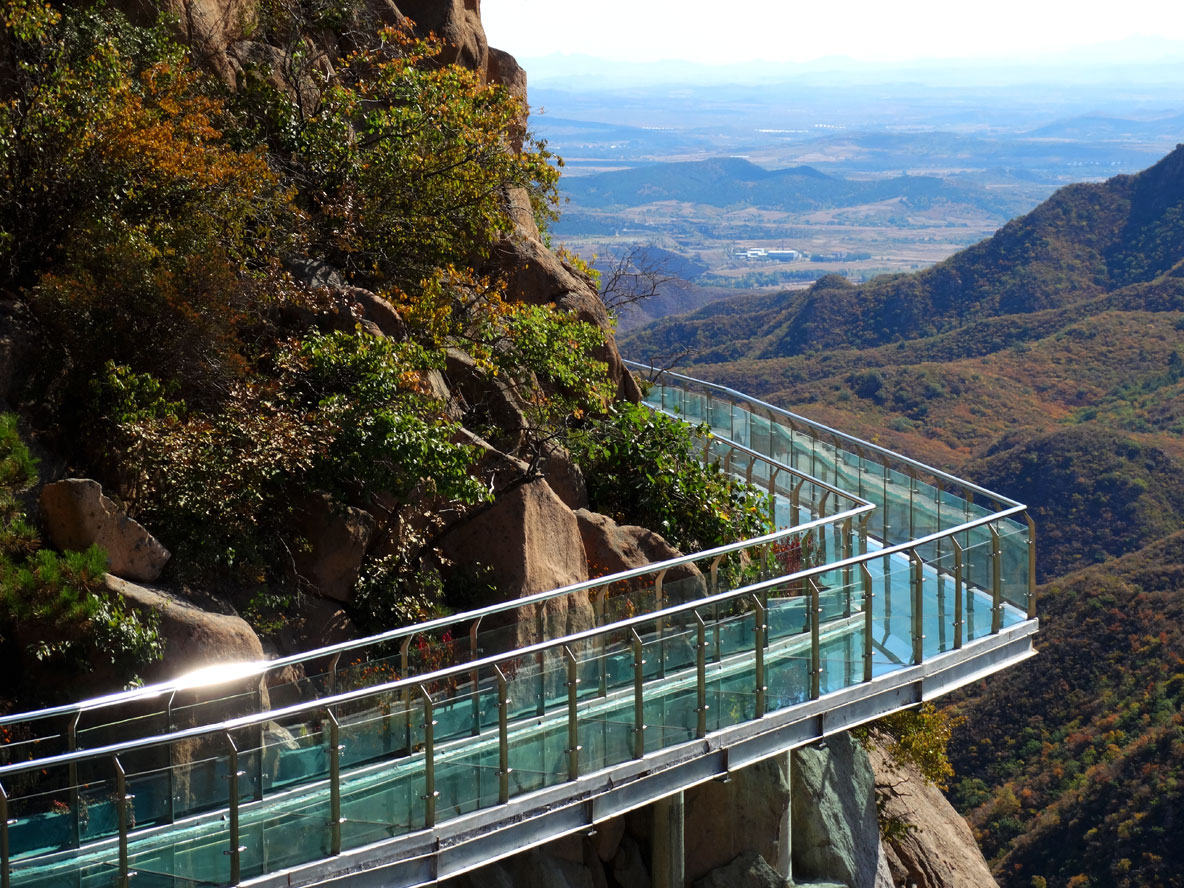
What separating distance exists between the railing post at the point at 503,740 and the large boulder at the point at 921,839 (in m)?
9.22

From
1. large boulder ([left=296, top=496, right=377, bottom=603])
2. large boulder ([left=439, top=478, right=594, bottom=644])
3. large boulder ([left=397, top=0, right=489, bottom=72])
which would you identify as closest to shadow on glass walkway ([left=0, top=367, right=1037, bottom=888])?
large boulder ([left=439, top=478, right=594, bottom=644])

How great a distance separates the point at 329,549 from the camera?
11.1 m

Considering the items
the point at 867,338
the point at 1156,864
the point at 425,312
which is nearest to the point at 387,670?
the point at 425,312

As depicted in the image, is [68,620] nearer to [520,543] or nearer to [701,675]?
[520,543]

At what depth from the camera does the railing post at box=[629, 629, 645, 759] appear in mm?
9492

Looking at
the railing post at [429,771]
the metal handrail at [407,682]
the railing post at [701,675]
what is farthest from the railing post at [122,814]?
the railing post at [701,675]

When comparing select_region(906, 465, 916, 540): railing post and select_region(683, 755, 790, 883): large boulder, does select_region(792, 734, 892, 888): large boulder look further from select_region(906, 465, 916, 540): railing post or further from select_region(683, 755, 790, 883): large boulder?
select_region(906, 465, 916, 540): railing post

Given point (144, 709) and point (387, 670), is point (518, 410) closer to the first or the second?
point (387, 670)

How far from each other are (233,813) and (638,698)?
3132 millimetres

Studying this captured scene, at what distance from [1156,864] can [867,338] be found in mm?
83325

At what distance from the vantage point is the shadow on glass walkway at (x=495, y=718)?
749cm

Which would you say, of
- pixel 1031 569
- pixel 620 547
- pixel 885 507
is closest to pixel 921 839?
pixel 885 507

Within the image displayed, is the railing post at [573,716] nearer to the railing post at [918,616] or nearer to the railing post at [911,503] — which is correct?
the railing post at [918,616]

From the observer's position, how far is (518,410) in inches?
548
